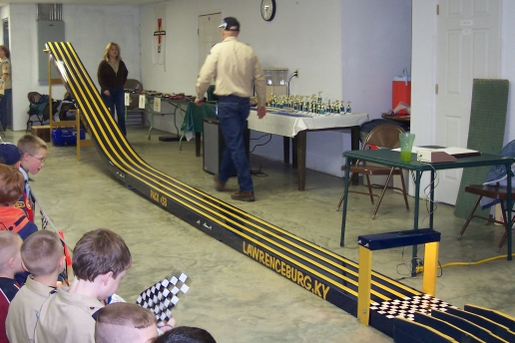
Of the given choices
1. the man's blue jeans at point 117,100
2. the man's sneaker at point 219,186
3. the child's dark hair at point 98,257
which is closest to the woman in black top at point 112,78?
the man's blue jeans at point 117,100

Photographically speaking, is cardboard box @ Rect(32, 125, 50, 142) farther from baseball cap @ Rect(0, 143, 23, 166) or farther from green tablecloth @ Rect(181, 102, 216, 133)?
baseball cap @ Rect(0, 143, 23, 166)

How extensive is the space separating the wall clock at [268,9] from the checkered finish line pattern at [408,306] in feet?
21.0

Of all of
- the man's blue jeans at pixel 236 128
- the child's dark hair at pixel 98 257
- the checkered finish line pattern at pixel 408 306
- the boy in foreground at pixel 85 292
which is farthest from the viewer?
the man's blue jeans at pixel 236 128

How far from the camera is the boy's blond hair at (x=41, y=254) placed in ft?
8.82

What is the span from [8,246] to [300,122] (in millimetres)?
5051

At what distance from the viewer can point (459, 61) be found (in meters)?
6.79

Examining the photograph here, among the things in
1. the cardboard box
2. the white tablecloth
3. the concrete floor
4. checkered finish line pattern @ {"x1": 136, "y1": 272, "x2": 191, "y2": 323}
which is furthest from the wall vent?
checkered finish line pattern @ {"x1": 136, "y1": 272, "x2": 191, "y2": 323}

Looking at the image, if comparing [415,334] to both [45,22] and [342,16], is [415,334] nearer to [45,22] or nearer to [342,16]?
[342,16]

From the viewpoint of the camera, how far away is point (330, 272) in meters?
4.67

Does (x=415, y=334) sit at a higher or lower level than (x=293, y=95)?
lower

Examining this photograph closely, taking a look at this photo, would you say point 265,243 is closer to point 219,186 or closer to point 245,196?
point 245,196

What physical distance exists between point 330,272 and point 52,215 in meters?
3.37

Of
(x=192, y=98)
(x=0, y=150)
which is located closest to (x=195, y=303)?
(x=0, y=150)

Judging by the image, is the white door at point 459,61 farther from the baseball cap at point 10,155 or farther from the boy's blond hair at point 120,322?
the boy's blond hair at point 120,322
